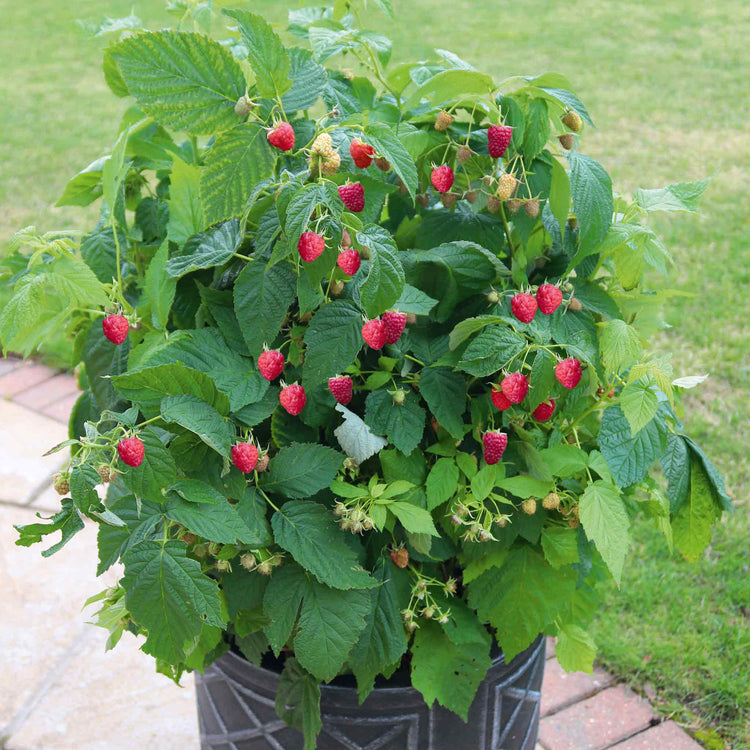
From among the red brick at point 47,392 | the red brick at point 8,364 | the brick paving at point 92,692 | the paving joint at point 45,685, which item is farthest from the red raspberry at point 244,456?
the red brick at point 8,364

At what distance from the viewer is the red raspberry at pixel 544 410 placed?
1100 mm

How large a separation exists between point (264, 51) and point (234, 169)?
0.13 metres

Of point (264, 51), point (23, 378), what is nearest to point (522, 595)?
point (264, 51)

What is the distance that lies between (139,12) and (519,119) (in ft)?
24.2

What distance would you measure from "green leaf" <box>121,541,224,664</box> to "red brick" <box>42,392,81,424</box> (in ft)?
6.11

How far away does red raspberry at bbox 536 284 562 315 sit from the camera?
106 cm

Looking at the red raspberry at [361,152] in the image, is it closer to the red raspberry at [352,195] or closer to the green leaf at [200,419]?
the red raspberry at [352,195]

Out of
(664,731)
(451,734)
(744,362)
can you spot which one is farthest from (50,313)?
(744,362)

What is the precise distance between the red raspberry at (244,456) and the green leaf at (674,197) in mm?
597

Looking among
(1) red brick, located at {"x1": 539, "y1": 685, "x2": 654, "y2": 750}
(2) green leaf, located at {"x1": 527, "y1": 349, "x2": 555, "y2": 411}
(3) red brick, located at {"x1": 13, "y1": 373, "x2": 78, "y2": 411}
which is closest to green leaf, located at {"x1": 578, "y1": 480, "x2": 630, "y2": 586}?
(2) green leaf, located at {"x1": 527, "y1": 349, "x2": 555, "y2": 411}

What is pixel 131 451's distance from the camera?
0.87 metres

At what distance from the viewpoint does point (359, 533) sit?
113 cm

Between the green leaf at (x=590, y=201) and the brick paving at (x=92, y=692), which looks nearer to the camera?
the green leaf at (x=590, y=201)

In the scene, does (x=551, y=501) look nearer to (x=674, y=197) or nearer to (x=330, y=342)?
(x=330, y=342)
